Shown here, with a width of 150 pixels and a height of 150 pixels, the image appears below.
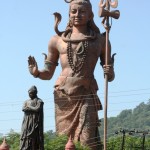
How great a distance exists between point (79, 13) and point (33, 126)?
4.02 m

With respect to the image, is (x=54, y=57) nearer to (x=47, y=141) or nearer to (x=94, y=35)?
(x=94, y=35)

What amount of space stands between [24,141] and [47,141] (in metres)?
2.28

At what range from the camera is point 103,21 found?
1648cm

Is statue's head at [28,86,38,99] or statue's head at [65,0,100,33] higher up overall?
statue's head at [65,0,100,33]

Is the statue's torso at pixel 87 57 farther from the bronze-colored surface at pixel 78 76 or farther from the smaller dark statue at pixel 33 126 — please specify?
the smaller dark statue at pixel 33 126

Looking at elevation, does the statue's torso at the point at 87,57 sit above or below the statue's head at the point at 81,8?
below

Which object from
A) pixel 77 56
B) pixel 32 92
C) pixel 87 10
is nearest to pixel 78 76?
pixel 77 56

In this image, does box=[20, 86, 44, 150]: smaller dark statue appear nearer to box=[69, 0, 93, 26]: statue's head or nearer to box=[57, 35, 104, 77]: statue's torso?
box=[57, 35, 104, 77]: statue's torso

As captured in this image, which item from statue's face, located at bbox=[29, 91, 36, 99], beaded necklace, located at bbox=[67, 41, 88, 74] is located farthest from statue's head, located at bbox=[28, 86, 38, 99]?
beaded necklace, located at bbox=[67, 41, 88, 74]

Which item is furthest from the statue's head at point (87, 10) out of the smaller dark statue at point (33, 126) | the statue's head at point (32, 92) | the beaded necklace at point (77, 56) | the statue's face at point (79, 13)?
the smaller dark statue at point (33, 126)

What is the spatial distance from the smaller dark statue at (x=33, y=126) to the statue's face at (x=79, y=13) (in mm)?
3468

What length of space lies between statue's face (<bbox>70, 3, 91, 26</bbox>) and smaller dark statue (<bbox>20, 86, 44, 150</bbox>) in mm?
3468

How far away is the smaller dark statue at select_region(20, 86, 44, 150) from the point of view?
15.0m

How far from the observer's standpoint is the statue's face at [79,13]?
18.0 metres
